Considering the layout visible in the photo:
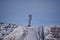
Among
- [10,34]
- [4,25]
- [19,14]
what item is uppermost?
[19,14]

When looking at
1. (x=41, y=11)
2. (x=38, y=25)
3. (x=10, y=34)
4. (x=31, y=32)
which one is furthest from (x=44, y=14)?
(x=10, y=34)

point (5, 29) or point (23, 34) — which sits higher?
point (5, 29)

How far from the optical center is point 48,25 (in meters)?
3.13

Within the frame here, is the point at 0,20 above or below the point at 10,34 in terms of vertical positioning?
above

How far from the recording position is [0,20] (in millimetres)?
3230

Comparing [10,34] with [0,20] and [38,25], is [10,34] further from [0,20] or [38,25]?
[38,25]

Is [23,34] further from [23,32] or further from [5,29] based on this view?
[5,29]

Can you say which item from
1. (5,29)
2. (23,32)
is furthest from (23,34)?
(5,29)

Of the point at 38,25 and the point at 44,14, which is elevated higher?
the point at 44,14

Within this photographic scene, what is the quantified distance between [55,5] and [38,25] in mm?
628

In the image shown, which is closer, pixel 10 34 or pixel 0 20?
pixel 10 34

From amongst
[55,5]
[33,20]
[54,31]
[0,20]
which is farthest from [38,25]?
[0,20]

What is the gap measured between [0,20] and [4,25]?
0.17m

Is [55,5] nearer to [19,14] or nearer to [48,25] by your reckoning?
[48,25]
